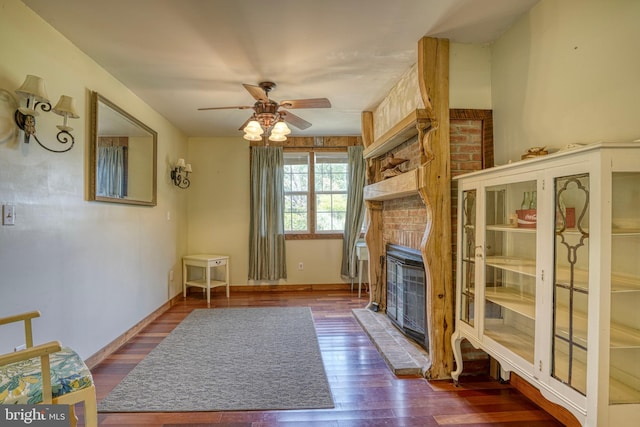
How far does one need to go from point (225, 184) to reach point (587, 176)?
4.55m

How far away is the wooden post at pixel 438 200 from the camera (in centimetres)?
232

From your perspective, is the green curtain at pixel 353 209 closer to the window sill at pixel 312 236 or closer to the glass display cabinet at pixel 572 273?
the window sill at pixel 312 236

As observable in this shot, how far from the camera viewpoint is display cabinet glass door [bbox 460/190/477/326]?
2141 millimetres

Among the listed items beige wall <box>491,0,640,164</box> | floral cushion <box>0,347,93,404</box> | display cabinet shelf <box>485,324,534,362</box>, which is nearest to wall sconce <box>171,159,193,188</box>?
floral cushion <box>0,347,93,404</box>

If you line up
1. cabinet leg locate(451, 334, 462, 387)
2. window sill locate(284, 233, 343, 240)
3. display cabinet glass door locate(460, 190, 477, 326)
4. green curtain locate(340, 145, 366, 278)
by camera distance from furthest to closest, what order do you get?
window sill locate(284, 233, 343, 240)
green curtain locate(340, 145, 366, 278)
cabinet leg locate(451, 334, 462, 387)
display cabinet glass door locate(460, 190, 477, 326)

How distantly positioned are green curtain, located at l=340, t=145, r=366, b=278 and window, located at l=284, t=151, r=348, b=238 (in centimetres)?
20

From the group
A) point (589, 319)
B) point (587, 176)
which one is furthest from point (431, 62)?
point (589, 319)

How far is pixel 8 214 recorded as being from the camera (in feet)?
5.95

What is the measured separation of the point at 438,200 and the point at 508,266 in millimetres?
627

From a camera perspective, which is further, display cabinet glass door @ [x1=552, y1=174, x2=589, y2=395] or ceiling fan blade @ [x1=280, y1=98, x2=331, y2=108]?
ceiling fan blade @ [x1=280, y1=98, x2=331, y2=108]

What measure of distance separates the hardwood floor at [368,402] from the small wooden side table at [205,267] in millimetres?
1391

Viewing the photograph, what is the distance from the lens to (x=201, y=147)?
5078mm

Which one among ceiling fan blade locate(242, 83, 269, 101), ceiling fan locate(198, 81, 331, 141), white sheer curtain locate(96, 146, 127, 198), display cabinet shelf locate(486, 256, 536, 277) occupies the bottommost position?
display cabinet shelf locate(486, 256, 536, 277)

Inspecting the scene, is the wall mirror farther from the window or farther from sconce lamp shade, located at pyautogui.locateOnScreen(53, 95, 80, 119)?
the window
